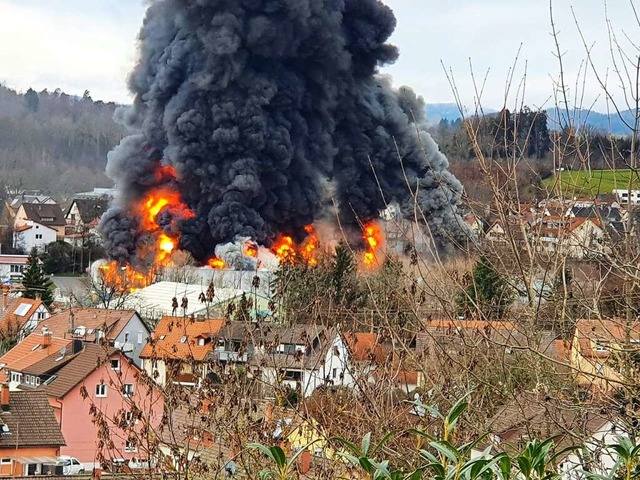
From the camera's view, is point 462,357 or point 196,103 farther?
point 196,103

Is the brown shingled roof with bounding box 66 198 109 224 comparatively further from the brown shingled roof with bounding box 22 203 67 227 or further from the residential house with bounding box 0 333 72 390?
the residential house with bounding box 0 333 72 390

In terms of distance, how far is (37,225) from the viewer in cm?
8831

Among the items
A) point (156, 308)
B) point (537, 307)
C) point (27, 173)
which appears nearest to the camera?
point (537, 307)

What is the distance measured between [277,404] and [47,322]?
30189mm

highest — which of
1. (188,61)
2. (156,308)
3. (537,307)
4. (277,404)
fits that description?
(188,61)

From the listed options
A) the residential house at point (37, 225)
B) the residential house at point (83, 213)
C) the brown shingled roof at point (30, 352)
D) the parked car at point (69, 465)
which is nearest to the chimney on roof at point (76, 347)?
the brown shingled roof at point (30, 352)

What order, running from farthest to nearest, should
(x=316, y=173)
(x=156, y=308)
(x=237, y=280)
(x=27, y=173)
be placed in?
(x=27, y=173), (x=316, y=173), (x=237, y=280), (x=156, y=308)

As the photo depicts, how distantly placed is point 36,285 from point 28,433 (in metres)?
24.1

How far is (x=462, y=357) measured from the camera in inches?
279

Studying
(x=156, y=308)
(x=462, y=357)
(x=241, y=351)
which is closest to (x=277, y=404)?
(x=241, y=351)

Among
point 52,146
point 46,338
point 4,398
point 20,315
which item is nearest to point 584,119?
point 4,398

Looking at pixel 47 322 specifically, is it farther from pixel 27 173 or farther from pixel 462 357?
pixel 27 173

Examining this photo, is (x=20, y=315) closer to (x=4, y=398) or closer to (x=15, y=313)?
(x=15, y=313)

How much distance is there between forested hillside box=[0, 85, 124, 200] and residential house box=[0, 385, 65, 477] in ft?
332
